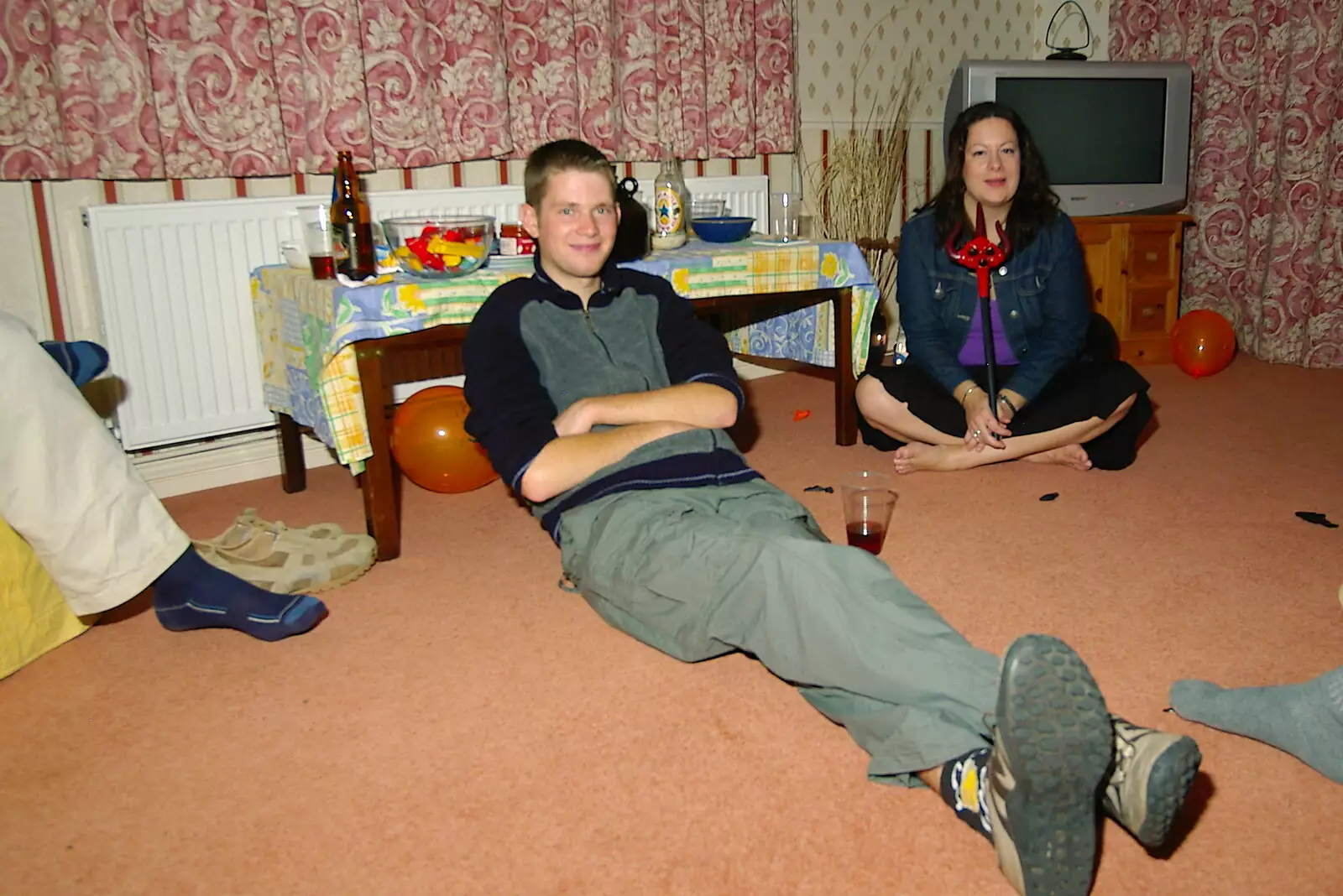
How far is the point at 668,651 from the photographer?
5.57 ft

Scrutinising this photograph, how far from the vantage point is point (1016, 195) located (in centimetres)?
285

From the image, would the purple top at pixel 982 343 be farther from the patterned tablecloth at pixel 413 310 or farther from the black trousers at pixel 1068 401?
the patterned tablecloth at pixel 413 310

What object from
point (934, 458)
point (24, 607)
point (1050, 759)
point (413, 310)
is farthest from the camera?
point (934, 458)

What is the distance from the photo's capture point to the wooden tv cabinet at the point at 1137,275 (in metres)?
4.21

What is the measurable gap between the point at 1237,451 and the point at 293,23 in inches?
112

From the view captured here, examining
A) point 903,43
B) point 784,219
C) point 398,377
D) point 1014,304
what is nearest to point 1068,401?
point 1014,304

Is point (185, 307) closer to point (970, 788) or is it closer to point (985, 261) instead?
point (985, 261)

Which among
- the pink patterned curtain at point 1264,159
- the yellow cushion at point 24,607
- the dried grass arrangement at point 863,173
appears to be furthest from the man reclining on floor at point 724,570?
the pink patterned curtain at point 1264,159

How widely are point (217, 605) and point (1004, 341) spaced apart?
2061 mm

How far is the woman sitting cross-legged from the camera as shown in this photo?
2.76 m

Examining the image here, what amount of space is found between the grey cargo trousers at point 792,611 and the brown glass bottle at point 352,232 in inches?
37.7

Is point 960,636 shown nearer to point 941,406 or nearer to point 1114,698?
point 1114,698

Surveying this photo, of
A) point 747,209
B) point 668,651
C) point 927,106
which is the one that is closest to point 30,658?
point 668,651

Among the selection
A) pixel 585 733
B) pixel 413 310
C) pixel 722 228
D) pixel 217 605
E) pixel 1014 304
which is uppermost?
pixel 722 228
